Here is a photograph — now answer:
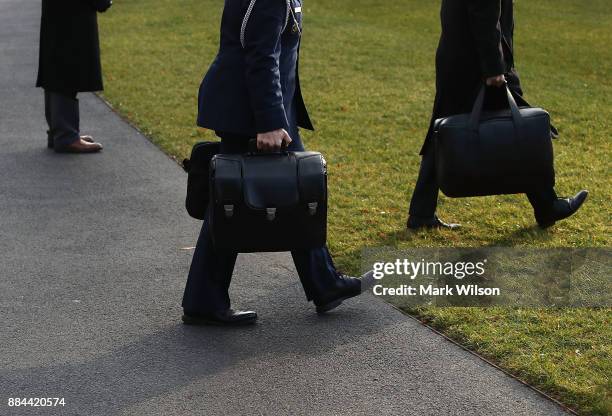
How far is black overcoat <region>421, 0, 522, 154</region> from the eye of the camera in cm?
636

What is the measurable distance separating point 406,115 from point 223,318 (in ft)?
19.8

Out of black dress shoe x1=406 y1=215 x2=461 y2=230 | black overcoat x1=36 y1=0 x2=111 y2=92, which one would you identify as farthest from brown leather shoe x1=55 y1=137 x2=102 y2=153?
black dress shoe x1=406 y1=215 x2=461 y2=230

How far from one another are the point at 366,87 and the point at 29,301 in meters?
7.49

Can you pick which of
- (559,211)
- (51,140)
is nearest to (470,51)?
(559,211)

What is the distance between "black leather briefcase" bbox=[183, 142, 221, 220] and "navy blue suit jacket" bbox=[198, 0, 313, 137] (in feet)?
0.52

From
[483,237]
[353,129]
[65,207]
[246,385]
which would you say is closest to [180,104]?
[353,129]

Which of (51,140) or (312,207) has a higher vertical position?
(312,207)

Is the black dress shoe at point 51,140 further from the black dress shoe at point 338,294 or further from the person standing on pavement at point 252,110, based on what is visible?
the black dress shoe at point 338,294

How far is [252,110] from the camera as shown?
17.0 feet

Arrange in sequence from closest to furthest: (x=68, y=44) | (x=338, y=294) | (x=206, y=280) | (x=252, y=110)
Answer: (x=252, y=110) → (x=206, y=280) → (x=338, y=294) → (x=68, y=44)

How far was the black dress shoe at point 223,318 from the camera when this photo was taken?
18.1 ft

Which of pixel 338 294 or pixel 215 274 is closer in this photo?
pixel 215 274

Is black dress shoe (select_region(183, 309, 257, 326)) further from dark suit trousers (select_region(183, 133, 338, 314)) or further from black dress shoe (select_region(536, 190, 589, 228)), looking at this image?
black dress shoe (select_region(536, 190, 589, 228))

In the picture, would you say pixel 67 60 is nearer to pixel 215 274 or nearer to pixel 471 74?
pixel 471 74
